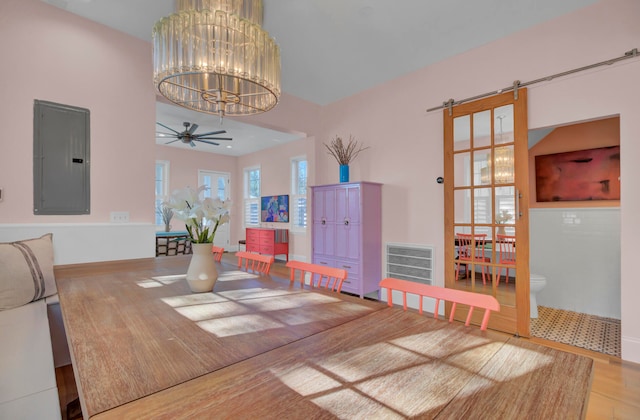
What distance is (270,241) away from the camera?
6.63m

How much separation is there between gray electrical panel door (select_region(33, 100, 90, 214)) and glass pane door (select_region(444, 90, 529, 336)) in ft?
11.4

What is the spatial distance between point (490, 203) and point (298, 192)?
454 cm

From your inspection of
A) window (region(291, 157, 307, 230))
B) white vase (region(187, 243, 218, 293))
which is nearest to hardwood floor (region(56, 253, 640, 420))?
white vase (region(187, 243, 218, 293))

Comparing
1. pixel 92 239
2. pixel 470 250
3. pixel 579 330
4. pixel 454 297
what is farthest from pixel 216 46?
pixel 579 330

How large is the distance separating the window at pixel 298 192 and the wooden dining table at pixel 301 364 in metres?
5.42

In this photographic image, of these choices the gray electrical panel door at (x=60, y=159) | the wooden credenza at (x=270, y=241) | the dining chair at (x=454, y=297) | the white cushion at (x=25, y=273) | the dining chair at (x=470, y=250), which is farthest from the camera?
the wooden credenza at (x=270, y=241)

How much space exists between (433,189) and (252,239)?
482 centimetres

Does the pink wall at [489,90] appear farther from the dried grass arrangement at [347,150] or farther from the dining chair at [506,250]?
the dining chair at [506,250]

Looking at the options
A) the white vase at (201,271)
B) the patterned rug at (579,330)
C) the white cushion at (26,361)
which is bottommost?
the patterned rug at (579,330)

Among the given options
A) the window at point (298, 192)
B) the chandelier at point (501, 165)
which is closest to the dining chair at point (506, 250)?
the chandelier at point (501, 165)

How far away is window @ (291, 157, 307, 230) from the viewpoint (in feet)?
22.1

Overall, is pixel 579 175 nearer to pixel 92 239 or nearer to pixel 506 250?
pixel 506 250

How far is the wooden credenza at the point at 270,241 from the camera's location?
21.7 ft

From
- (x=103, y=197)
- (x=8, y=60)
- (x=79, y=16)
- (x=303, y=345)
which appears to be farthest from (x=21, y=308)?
(x=79, y=16)
